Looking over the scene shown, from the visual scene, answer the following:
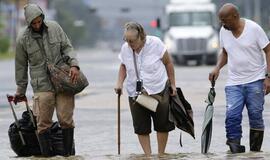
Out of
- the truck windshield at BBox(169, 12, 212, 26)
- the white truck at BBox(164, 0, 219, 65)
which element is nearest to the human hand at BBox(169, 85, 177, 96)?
the white truck at BBox(164, 0, 219, 65)

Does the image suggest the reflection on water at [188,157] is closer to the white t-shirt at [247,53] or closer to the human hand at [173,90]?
the human hand at [173,90]

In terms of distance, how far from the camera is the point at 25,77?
1080 cm

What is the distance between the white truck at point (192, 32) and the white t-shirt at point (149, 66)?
1394 inches

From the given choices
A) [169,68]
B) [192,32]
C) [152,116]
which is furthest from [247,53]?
[192,32]

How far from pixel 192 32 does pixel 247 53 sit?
36177 mm

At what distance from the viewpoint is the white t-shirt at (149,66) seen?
10.5 metres

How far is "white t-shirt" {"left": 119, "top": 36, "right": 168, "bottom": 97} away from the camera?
10.5m

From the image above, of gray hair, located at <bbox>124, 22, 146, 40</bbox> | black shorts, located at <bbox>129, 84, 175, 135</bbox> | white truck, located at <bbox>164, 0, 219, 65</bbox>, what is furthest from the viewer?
white truck, located at <bbox>164, 0, 219, 65</bbox>

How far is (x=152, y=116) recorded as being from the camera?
35.3ft

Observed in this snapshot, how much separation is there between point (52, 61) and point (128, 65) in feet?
2.65

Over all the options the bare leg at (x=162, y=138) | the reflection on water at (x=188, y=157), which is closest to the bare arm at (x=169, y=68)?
the bare leg at (x=162, y=138)

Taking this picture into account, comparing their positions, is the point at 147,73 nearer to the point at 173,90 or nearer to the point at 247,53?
the point at 173,90

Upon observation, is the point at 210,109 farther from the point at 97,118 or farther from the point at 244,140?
the point at 97,118

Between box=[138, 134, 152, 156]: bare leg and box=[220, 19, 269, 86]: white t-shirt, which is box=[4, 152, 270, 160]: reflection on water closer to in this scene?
box=[138, 134, 152, 156]: bare leg
